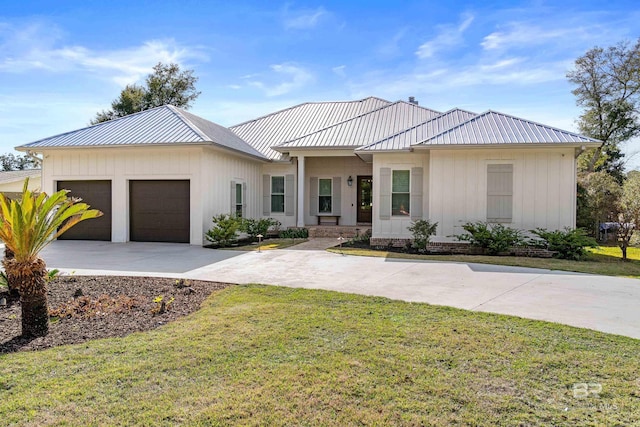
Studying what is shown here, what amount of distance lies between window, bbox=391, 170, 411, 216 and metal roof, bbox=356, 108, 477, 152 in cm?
92

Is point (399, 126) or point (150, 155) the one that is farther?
point (399, 126)

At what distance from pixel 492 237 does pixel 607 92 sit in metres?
20.3

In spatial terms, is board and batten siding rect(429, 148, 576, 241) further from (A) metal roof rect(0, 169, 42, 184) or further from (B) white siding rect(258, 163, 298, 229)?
(A) metal roof rect(0, 169, 42, 184)

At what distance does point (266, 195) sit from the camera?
57.1 ft

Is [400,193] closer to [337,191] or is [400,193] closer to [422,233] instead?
[422,233]

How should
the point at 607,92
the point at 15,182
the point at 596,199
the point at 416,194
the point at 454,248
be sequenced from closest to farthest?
the point at 454,248 → the point at 416,194 → the point at 596,199 → the point at 607,92 → the point at 15,182

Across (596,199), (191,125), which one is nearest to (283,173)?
(191,125)

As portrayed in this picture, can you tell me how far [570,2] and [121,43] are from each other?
Answer: 12707mm

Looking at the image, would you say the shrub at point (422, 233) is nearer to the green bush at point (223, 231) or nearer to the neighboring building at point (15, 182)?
the green bush at point (223, 231)

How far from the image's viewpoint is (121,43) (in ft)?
42.8

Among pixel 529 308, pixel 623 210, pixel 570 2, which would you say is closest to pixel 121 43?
pixel 570 2

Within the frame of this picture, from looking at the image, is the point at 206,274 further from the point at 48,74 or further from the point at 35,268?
the point at 48,74

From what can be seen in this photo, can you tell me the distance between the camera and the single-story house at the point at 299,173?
11.8 meters

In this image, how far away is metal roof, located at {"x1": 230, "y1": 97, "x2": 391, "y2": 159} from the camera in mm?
18766
